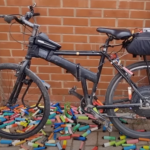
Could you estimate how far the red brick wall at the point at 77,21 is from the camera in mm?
3025

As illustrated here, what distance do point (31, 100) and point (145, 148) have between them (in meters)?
1.70

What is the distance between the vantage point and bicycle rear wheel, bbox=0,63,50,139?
2840 mm

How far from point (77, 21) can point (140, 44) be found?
91 centimetres

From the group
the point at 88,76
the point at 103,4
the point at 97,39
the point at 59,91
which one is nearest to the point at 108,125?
the point at 88,76

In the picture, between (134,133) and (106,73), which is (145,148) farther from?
(106,73)

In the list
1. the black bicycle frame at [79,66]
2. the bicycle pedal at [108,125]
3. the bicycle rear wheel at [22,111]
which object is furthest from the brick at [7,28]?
the bicycle pedal at [108,125]

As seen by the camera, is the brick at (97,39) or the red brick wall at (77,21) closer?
the red brick wall at (77,21)

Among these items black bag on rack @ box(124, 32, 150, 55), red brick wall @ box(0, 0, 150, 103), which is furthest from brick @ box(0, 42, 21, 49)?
black bag on rack @ box(124, 32, 150, 55)

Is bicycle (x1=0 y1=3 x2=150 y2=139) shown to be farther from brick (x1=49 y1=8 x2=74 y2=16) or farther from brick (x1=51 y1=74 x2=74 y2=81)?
brick (x1=51 y1=74 x2=74 y2=81)

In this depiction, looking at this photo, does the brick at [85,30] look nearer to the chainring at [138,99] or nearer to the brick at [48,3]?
the brick at [48,3]

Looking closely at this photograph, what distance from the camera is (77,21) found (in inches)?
123

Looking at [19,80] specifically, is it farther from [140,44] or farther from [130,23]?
[130,23]

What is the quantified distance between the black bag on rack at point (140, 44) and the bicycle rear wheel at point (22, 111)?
3.47ft

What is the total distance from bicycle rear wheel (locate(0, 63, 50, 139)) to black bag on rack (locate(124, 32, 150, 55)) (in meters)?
1.06
